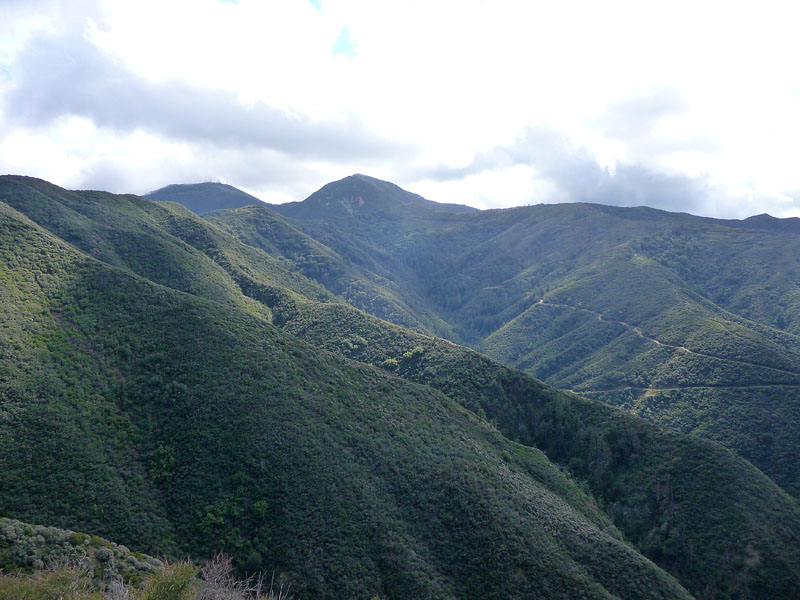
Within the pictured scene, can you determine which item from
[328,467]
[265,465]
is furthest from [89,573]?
[328,467]

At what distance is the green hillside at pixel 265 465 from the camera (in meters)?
41.9

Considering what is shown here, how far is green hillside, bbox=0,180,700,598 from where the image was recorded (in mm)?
41938

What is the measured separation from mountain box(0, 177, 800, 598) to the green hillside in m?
0.20

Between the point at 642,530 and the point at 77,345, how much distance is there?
238 feet

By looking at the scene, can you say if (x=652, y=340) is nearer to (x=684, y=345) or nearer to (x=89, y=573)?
(x=684, y=345)

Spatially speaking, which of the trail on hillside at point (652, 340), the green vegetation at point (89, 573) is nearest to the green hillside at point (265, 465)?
the green vegetation at point (89, 573)

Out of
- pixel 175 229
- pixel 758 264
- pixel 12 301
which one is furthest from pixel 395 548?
pixel 758 264

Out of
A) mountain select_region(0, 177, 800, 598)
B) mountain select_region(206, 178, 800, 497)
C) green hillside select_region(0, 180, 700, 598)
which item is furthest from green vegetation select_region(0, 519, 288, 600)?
mountain select_region(206, 178, 800, 497)

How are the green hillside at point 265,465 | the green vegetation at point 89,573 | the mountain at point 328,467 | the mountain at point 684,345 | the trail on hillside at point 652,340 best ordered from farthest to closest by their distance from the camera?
the trail on hillside at point 652,340 < the mountain at point 684,345 < the mountain at point 328,467 < the green hillside at point 265,465 < the green vegetation at point 89,573

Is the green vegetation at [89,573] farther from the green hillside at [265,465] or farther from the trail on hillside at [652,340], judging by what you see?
the trail on hillside at [652,340]

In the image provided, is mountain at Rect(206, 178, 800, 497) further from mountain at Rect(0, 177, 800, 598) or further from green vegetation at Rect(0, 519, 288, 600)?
green vegetation at Rect(0, 519, 288, 600)

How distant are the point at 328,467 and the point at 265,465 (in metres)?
6.09

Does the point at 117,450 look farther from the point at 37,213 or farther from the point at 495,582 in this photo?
the point at 37,213

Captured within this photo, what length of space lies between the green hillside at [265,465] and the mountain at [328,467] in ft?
0.64
